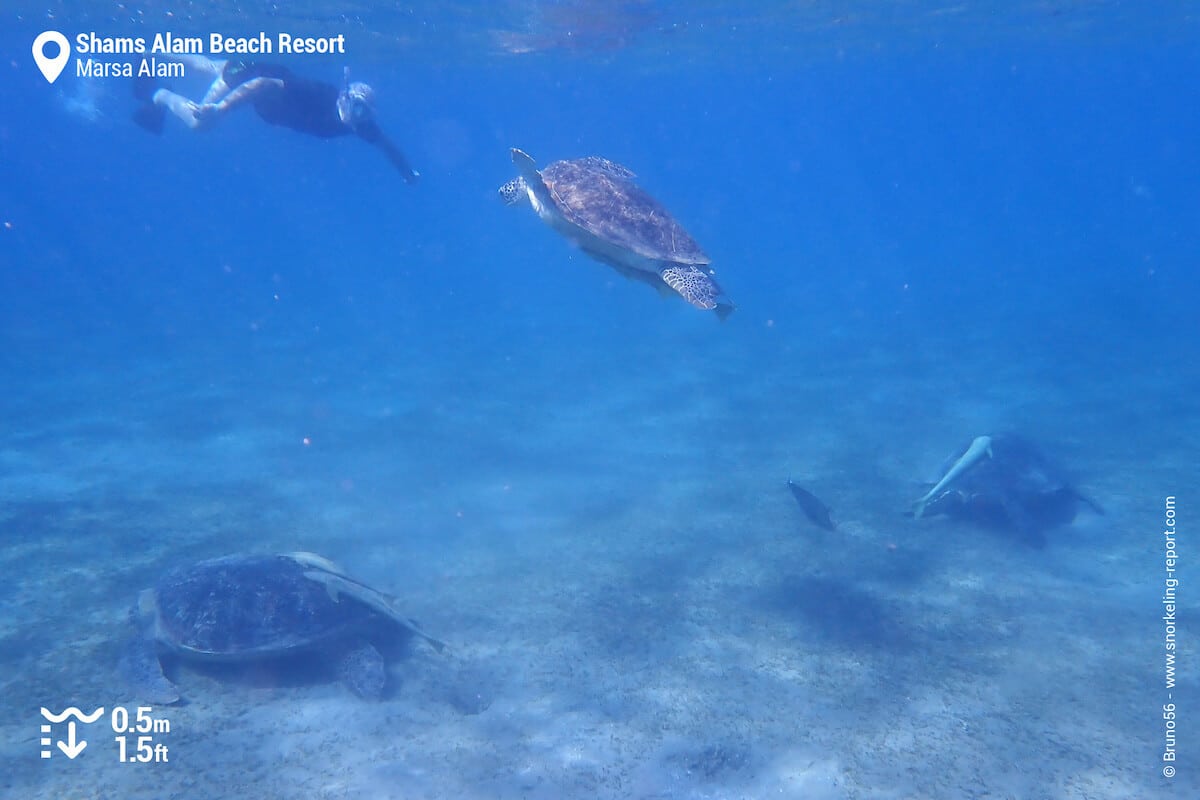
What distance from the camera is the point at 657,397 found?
59.2 ft

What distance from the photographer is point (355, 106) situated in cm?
1183

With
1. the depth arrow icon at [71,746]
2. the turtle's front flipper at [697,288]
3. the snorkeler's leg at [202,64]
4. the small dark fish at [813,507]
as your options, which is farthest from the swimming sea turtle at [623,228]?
the snorkeler's leg at [202,64]

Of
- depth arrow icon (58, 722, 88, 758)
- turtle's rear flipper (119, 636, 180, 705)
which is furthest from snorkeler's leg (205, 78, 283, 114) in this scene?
depth arrow icon (58, 722, 88, 758)

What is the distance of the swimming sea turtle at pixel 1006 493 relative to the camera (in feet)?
33.9

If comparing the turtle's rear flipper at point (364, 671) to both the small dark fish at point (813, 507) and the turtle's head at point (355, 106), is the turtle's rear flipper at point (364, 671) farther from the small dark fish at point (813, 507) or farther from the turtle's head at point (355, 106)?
the turtle's head at point (355, 106)

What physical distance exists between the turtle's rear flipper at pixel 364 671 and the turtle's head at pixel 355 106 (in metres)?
9.27

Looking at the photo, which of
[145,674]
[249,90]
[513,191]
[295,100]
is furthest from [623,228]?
[249,90]

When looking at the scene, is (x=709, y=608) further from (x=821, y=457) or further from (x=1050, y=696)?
(x=821, y=457)

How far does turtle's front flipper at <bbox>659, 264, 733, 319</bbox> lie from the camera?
23.6 ft

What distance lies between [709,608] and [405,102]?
61779 millimetres

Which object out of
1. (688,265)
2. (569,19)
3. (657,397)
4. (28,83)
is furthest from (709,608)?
(28,83)

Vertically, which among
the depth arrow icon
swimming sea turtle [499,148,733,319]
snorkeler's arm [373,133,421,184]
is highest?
snorkeler's arm [373,133,421,184]

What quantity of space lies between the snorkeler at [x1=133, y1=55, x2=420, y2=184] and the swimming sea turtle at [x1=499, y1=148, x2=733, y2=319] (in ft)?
17.7

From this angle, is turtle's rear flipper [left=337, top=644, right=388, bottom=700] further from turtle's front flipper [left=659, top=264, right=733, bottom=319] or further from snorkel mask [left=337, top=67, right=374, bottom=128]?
snorkel mask [left=337, top=67, right=374, bottom=128]
